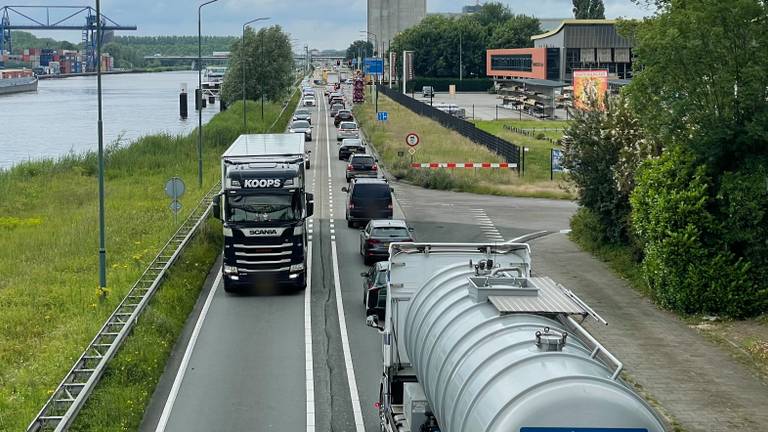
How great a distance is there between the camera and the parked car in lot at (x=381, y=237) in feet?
100

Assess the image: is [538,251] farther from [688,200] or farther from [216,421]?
[216,421]

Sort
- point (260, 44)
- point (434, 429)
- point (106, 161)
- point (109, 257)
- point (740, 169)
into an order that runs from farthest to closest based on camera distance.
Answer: point (260, 44), point (106, 161), point (109, 257), point (740, 169), point (434, 429)

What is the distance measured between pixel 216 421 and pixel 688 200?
12224 mm

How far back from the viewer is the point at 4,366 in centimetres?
1967

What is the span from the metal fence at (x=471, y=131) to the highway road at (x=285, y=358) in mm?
20629

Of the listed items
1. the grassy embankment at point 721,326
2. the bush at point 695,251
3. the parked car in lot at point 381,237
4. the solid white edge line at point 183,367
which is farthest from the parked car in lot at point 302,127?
the bush at point 695,251

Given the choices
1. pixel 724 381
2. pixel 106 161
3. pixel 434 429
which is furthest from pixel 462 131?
pixel 434 429

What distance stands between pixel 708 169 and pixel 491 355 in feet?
51.6

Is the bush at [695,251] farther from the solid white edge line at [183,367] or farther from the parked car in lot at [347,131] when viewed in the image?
the parked car in lot at [347,131]

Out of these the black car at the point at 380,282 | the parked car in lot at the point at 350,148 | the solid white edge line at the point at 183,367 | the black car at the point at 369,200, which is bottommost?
the solid white edge line at the point at 183,367

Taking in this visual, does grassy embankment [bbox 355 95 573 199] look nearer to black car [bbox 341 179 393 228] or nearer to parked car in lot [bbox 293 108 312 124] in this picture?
parked car in lot [bbox 293 108 312 124]

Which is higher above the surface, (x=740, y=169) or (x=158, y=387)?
(x=740, y=169)

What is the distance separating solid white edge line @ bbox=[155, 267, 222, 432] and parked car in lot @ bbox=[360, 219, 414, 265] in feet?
15.5

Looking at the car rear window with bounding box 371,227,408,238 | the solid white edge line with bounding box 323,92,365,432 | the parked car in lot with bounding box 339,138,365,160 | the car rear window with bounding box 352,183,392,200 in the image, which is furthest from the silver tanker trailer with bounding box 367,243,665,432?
the parked car in lot with bounding box 339,138,365,160
